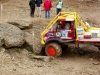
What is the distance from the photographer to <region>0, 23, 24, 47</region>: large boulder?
14.9 m

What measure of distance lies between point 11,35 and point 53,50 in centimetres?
202

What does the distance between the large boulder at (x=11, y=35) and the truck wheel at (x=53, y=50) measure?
1.26 meters

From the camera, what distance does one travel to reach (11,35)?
1530 centimetres

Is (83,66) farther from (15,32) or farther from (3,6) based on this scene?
(3,6)

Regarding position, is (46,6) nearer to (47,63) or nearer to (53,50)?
(53,50)

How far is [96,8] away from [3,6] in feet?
22.0

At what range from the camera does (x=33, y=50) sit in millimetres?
15547

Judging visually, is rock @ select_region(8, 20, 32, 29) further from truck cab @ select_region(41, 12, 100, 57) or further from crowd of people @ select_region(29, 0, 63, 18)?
crowd of people @ select_region(29, 0, 63, 18)

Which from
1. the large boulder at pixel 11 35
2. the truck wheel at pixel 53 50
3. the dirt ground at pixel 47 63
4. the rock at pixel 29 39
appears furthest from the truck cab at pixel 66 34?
the large boulder at pixel 11 35

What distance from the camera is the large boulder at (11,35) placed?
14898 mm

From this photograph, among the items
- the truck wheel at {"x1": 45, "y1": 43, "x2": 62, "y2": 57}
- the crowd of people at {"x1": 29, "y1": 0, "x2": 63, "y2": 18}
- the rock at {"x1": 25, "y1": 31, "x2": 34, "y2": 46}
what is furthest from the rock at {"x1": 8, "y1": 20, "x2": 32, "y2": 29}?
the crowd of people at {"x1": 29, "y1": 0, "x2": 63, "y2": 18}

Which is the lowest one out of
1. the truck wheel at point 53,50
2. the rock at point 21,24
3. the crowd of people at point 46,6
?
the truck wheel at point 53,50

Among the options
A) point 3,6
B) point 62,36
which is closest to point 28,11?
point 3,6

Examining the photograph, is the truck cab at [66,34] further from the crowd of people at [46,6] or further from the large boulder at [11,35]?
the crowd of people at [46,6]
